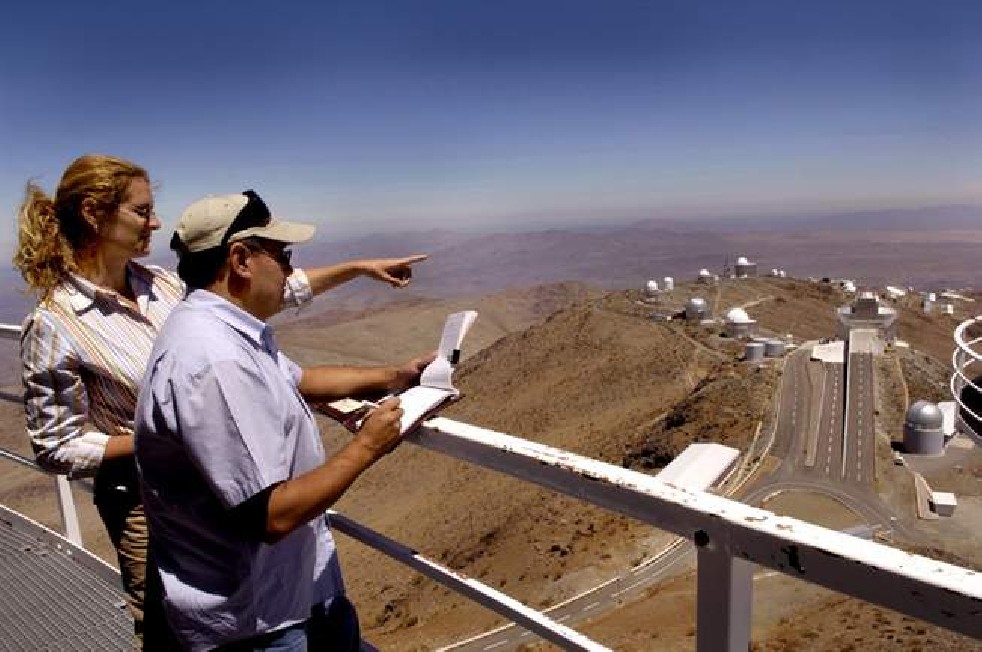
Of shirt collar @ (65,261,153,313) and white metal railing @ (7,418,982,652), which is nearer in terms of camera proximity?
white metal railing @ (7,418,982,652)

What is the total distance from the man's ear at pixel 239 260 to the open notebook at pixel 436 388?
0.58 metres

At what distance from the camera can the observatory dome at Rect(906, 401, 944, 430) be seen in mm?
29891

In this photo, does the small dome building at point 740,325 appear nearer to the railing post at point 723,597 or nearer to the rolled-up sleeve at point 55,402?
the rolled-up sleeve at point 55,402

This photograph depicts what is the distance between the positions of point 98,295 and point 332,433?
64.3m

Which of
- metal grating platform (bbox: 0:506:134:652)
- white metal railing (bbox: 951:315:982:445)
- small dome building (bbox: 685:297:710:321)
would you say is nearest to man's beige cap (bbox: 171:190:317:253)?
metal grating platform (bbox: 0:506:134:652)

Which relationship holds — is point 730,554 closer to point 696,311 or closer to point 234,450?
point 234,450

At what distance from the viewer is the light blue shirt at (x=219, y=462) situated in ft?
6.01

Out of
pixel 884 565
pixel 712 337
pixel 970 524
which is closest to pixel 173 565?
pixel 884 565

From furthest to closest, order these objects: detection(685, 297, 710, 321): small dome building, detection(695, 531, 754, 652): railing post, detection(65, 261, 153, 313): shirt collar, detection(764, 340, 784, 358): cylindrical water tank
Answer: detection(685, 297, 710, 321): small dome building < detection(764, 340, 784, 358): cylindrical water tank < detection(65, 261, 153, 313): shirt collar < detection(695, 531, 754, 652): railing post

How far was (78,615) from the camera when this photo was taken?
3.93 m

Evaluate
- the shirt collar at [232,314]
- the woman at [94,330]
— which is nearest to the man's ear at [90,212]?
the woman at [94,330]

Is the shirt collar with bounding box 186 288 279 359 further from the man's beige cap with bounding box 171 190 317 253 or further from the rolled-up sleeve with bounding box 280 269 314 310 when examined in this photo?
the rolled-up sleeve with bounding box 280 269 314 310

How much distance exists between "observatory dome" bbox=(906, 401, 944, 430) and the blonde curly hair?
33450 mm

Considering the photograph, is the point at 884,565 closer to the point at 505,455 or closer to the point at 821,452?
the point at 505,455
